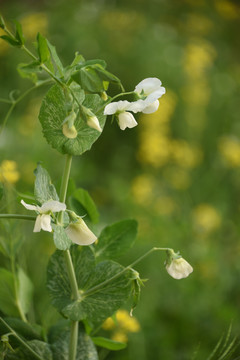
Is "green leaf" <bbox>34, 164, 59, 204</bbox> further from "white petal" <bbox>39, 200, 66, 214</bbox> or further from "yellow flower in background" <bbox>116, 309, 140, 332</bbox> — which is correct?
"yellow flower in background" <bbox>116, 309, 140, 332</bbox>

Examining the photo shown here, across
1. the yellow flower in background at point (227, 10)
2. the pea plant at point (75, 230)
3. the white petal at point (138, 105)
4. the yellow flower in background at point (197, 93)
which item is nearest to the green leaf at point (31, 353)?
the pea plant at point (75, 230)

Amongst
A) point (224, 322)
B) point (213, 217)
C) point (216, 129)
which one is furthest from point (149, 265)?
point (216, 129)

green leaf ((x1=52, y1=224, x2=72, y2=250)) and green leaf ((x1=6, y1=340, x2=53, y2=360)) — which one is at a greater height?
green leaf ((x1=52, y1=224, x2=72, y2=250))

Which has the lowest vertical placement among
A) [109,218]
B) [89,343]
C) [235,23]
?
[109,218]

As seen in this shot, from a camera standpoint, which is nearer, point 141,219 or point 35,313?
point 35,313

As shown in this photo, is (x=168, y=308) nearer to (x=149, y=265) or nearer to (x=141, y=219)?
(x=149, y=265)

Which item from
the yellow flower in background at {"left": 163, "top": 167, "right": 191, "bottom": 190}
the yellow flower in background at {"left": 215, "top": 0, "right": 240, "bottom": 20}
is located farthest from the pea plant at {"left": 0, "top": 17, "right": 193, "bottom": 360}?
the yellow flower in background at {"left": 215, "top": 0, "right": 240, "bottom": 20}

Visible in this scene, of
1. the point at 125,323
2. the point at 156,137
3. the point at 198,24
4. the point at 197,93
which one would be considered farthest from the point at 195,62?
the point at 125,323
